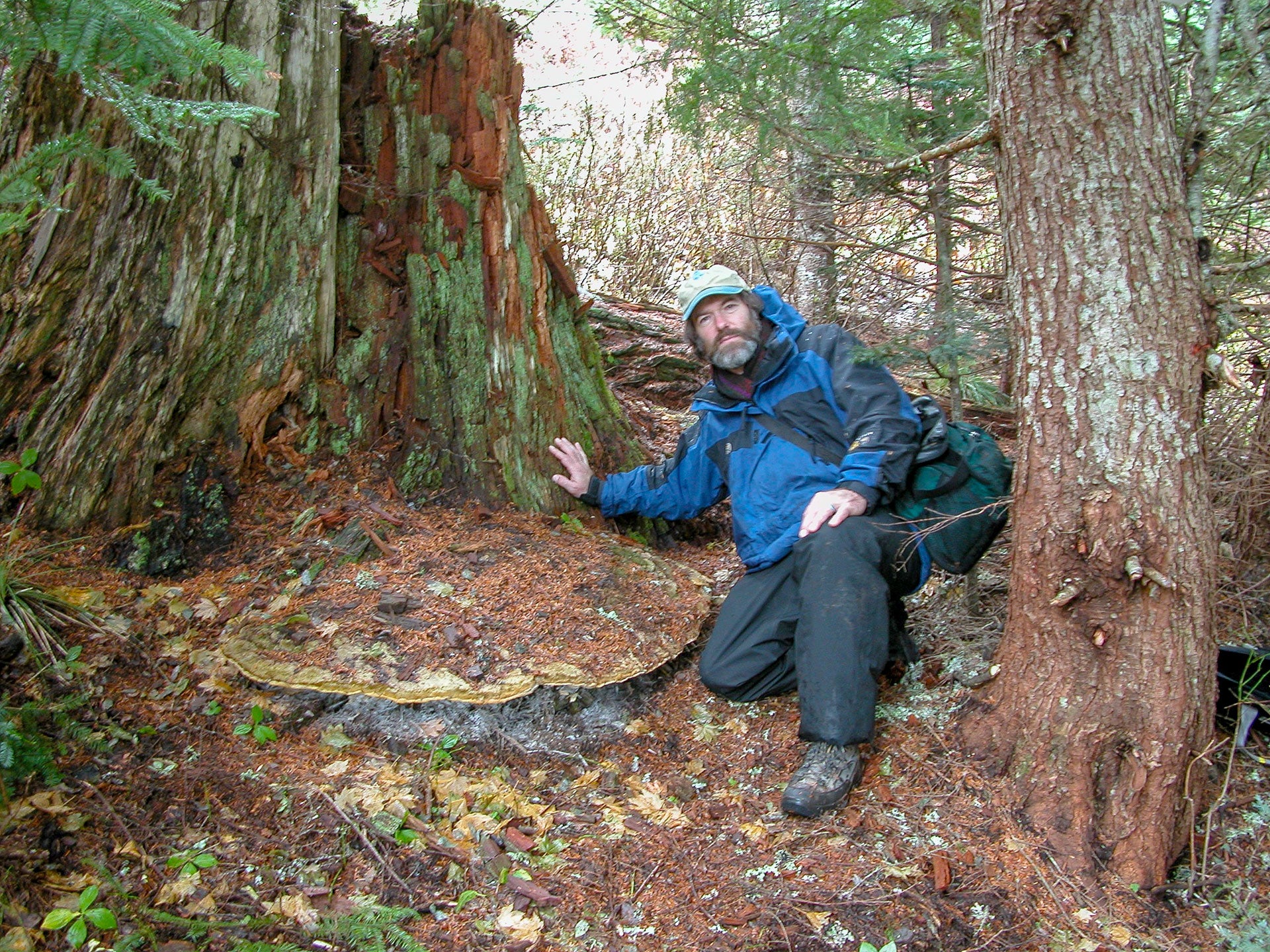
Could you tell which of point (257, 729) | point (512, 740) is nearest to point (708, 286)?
point (512, 740)

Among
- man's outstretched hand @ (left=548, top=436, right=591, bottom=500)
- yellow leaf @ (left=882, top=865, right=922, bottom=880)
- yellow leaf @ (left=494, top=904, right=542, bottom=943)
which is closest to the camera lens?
yellow leaf @ (left=494, top=904, right=542, bottom=943)

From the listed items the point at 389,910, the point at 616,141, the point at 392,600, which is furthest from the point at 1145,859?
the point at 616,141

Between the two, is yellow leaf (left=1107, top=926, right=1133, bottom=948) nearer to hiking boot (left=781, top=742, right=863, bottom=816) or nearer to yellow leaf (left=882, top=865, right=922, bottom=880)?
yellow leaf (left=882, top=865, right=922, bottom=880)

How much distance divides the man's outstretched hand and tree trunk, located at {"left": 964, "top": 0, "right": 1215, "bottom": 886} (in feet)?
6.91

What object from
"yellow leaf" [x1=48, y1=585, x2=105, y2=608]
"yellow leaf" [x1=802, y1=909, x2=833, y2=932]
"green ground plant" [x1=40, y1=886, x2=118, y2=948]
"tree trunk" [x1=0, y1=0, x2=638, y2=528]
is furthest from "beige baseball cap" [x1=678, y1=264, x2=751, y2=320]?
"green ground plant" [x1=40, y1=886, x2=118, y2=948]

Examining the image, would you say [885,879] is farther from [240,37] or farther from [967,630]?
[240,37]

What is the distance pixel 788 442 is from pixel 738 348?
0.49m

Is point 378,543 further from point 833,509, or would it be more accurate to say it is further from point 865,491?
point 865,491

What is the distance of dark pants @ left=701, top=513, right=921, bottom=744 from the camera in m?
3.36

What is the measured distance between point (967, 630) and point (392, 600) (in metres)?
2.60

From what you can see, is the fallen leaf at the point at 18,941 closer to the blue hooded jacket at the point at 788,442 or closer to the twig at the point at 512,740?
the twig at the point at 512,740

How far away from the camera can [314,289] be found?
3975 millimetres

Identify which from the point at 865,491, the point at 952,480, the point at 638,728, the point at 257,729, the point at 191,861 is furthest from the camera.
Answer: the point at 952,480

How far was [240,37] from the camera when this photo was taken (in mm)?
3652
